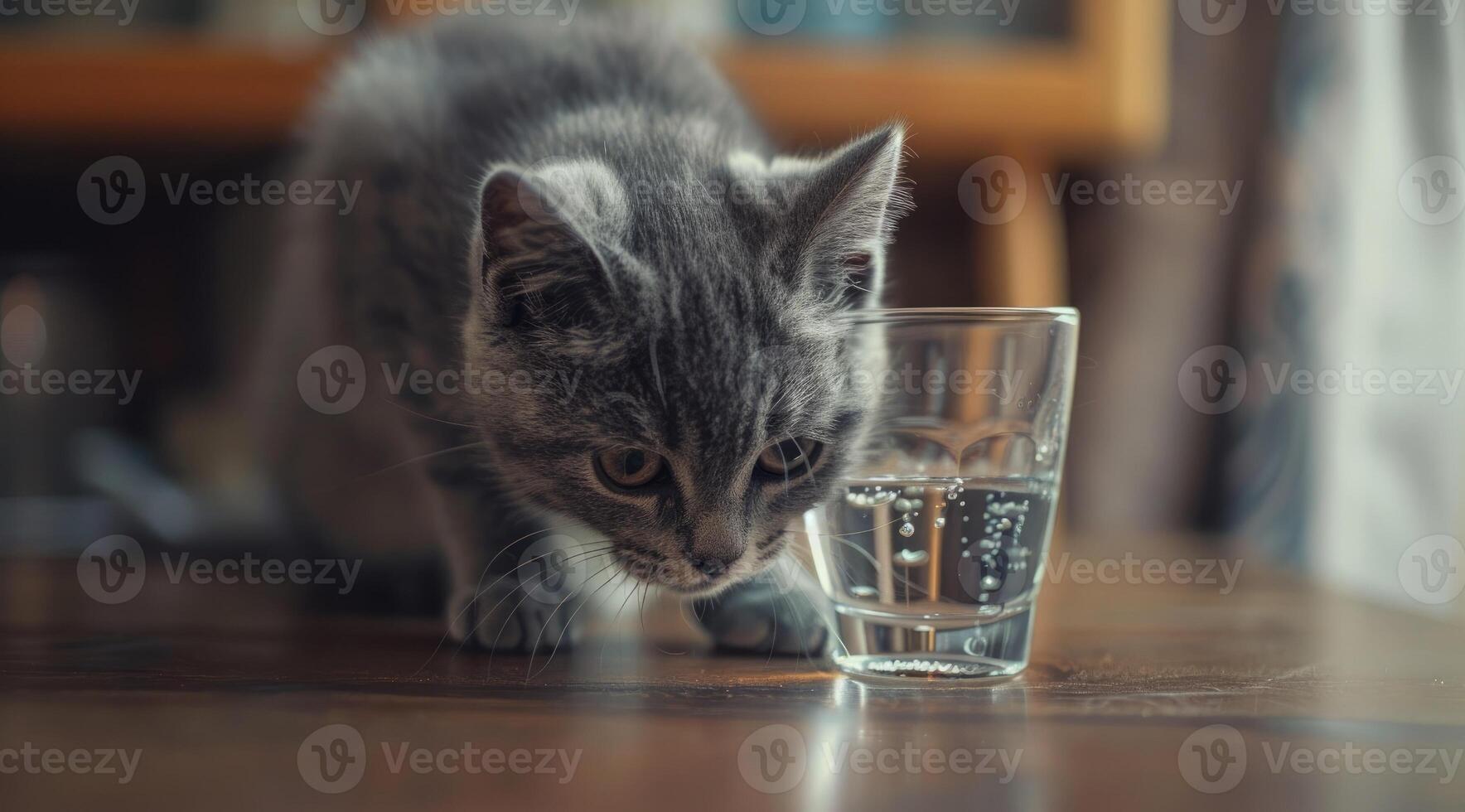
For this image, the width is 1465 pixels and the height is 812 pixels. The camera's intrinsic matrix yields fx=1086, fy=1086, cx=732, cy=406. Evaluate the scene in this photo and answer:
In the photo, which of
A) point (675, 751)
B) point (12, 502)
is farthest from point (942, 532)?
point (12, 502)

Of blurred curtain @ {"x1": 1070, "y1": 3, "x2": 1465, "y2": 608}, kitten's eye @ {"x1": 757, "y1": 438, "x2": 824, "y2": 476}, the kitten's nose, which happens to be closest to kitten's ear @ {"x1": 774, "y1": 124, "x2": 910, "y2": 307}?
kitten's eye @ {"x1": 757, "y1": 438, "x2": 824, "y2": 476}

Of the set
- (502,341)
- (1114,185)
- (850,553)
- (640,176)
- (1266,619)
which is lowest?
(1266,619)

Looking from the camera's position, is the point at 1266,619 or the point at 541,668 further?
the point at 1266,619

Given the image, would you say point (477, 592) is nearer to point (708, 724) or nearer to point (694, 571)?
point (694, 571)

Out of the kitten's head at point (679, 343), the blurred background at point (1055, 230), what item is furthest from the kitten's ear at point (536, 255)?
the blurred background at point (1055, 230)

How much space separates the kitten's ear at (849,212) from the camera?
2.66ft

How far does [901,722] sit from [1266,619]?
0.55m

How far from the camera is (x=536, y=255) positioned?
0.78 meters

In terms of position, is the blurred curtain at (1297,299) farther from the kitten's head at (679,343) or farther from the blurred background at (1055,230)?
the kitten's head at (679,343)

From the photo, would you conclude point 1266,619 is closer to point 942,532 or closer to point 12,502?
point 942,532

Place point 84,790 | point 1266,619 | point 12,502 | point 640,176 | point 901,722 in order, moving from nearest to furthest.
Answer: point 84,790
point 901,722
point 640,176
point 1266,619
point 12,502

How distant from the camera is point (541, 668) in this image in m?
0.81

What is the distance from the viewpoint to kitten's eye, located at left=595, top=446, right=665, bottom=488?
795 millimetres

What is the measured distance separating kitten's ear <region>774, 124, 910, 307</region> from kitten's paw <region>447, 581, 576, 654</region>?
349 millimetres
